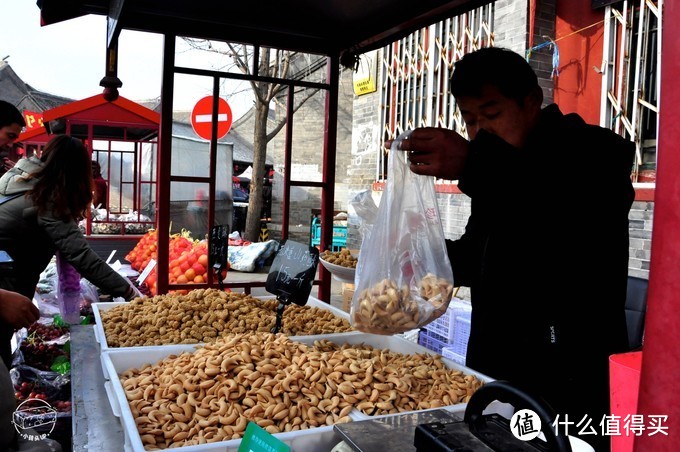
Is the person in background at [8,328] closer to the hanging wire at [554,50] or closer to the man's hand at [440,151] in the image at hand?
the man's hand at [440,151]

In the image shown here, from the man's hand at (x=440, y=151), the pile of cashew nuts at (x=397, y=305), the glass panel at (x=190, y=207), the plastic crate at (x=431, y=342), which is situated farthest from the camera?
the glass panel at (x=190, y=207)

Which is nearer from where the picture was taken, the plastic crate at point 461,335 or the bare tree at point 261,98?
the plastic crate at point 461,335

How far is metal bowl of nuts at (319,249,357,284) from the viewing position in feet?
7.20

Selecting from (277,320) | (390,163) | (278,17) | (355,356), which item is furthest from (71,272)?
(390,163)

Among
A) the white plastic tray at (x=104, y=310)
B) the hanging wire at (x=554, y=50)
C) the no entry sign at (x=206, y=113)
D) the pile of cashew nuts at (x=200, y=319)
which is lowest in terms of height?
the white plastic tray at (x=104, y=310)

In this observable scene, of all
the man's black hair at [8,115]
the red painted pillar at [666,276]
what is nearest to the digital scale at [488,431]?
the red painted pillar at [666,276]

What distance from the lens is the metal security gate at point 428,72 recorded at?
5488 mm

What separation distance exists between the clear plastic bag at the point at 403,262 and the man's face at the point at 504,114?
26 cm

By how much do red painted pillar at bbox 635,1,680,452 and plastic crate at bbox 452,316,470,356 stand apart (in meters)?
2.58

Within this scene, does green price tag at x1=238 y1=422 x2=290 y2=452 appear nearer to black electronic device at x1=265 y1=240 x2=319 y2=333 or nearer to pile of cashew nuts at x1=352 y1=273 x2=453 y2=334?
pile of cashew nuts at x1=352 y1=273 x2=453 y2=334

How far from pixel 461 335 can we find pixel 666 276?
2711mm

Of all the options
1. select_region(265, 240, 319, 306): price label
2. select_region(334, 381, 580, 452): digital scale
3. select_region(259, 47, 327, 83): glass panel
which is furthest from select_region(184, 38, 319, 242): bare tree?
select_region(334, 381, 580, 452): digital scale

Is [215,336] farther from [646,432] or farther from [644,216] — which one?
[644,216]

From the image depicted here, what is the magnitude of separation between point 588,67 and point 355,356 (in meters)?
3.85
